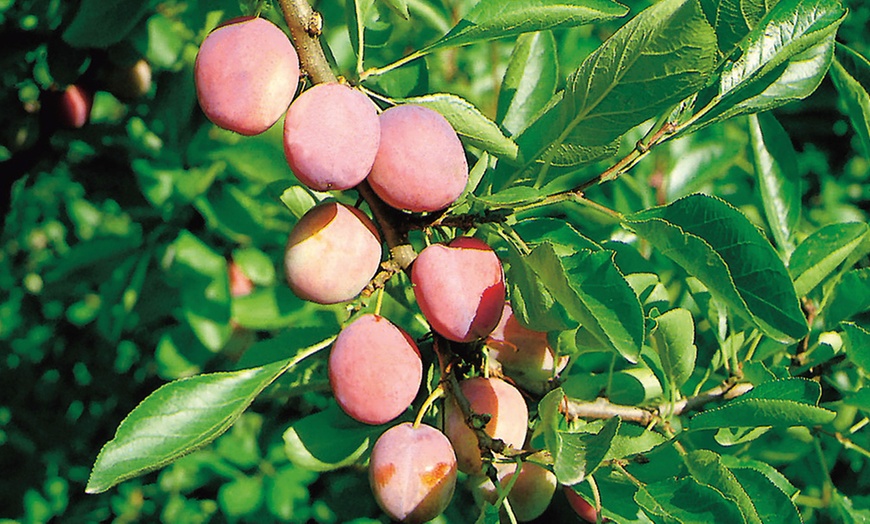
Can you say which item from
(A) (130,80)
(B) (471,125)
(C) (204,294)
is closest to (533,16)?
(B) (471,125)

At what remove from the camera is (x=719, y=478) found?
0.67 meters

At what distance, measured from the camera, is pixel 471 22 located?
72cm

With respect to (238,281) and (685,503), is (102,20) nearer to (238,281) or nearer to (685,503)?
(238,281)

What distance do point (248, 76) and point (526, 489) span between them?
1.50ft

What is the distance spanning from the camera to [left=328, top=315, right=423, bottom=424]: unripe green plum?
27.7 inches

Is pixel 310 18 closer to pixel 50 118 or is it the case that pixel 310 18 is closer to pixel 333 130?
pixel 333 130

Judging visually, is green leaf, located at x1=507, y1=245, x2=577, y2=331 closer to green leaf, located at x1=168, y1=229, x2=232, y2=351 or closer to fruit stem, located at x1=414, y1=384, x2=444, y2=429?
fruit stem, located at x1=414, y1=384, x2=444, y2=429

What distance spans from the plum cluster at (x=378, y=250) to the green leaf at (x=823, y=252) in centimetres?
34

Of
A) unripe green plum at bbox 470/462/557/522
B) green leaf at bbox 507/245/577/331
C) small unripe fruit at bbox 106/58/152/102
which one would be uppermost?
Answer: green leaf at bbox 507/245/577/331

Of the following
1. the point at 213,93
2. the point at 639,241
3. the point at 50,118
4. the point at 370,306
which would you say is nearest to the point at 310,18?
the point at 213,93

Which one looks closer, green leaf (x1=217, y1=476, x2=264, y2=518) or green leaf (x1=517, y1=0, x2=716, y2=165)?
green leaf (x1=517, y1=0, x2=716, y2=165)

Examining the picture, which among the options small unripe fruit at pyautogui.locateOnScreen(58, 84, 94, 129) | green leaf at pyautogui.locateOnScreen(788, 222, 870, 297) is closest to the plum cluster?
green leaf at pyautogui.locateOnScreen(788, 222, 870, 297)

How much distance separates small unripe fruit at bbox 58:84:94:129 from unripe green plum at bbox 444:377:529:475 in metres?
0.97

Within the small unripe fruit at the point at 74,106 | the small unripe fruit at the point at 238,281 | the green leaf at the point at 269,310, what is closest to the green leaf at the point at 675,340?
the green leaf at the point at 269,310
